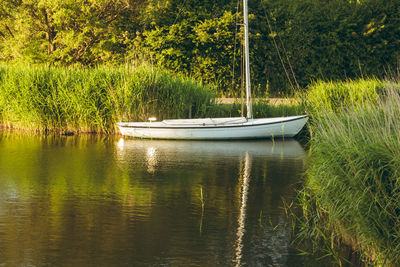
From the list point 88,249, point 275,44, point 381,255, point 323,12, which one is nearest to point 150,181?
point 88,249

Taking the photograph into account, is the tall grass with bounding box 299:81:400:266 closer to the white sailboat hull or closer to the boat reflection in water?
the boat reflection in water

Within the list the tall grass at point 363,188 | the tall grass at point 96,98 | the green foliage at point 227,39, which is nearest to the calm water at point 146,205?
the tall grass at point 363,188

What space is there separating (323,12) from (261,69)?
3716 millimetres

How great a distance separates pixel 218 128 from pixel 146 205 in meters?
8.74

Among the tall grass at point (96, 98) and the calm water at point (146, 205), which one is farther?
the tall grass at point (96, 98)

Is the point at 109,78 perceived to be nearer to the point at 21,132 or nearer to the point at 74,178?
the point at 21,132

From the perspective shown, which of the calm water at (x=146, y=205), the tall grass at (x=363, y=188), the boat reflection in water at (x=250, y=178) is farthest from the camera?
the boat reflection in water at (x=250, y=178)

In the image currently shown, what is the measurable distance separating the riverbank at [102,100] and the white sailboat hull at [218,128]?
4.42ft

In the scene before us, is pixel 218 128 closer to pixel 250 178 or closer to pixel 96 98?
pixel 96 98

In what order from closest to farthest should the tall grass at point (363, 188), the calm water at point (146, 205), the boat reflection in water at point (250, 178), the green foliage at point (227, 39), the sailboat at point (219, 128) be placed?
1. the tall grass at point (363, 188)
2. the calm water at point (146, 205)
3. the boat reflection in water at point (250, 178)
4. the sailboat at point (219, 128)
5. the green foliage at point (227, 39)

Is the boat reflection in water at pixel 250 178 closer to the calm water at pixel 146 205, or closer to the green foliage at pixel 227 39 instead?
the calm water at pixel 146 205

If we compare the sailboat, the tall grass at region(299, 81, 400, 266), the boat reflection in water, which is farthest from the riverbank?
the tall grass at region(299, 81, 400, 266)

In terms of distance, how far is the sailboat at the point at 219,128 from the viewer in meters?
18.5

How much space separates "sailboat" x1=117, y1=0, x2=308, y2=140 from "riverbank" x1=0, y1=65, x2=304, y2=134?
1.31 metres
